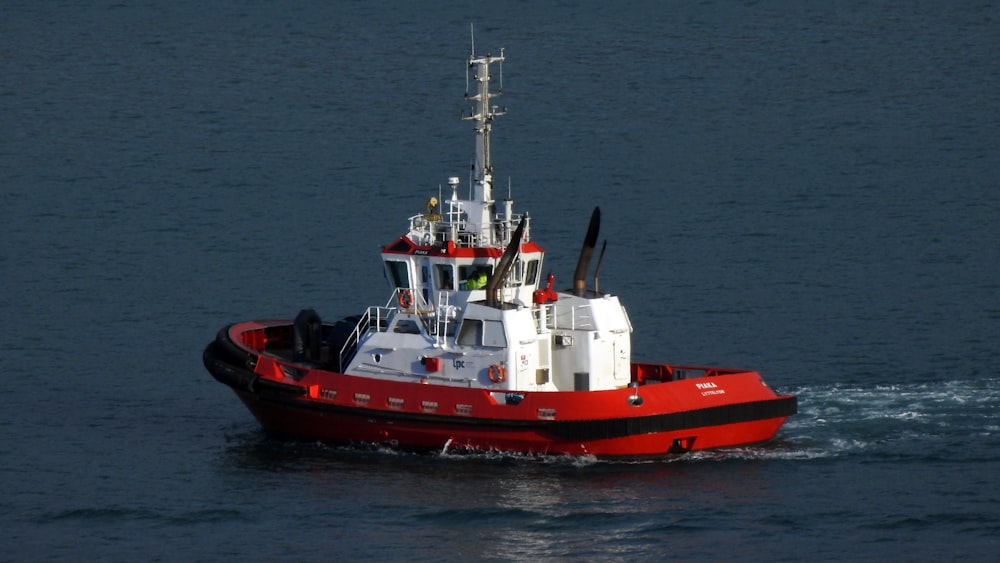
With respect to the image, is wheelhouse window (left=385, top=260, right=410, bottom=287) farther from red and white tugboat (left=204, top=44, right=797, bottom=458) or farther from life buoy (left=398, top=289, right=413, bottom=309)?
life buoy (left=398, top=289, right=413, bottom=309)

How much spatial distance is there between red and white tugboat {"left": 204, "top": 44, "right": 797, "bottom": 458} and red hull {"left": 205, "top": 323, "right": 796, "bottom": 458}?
0.9 inches

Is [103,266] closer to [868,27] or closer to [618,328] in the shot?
[618,328]

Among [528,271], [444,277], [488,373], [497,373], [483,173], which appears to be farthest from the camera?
[528,271]

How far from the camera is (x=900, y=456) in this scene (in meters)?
36.8

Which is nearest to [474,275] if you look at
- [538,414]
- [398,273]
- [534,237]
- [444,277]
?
[444,277]

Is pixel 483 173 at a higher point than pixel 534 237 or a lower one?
higher

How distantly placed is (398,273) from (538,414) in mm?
4228

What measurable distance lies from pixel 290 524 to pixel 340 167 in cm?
2802

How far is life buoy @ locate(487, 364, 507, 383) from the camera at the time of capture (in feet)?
124

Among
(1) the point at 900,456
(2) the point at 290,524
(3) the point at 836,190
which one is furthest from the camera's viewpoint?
(3) the point at 836,190

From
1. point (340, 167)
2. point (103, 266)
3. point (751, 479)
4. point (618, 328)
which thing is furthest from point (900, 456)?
point (340, 167)

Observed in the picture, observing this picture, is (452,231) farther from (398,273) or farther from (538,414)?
(538,414)

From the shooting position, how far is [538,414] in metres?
37.2

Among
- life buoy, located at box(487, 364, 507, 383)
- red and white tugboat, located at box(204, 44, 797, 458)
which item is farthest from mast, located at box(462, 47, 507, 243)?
life buoy, located at box(487, 364, 507, 383)
